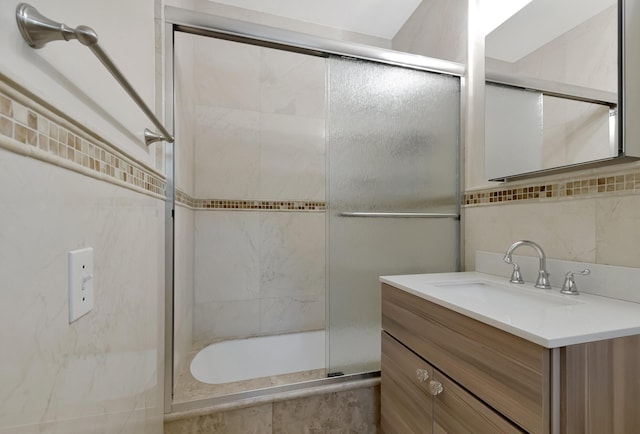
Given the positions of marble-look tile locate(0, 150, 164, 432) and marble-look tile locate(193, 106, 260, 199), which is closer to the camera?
marble-look tile locate(0, 150, 164, 432)

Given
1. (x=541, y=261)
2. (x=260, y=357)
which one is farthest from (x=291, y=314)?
(x=541, y=261)

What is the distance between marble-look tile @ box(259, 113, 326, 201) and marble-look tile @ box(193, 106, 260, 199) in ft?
0.22

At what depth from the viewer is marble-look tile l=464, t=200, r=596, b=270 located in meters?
0.98

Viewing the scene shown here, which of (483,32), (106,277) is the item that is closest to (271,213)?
(106,277)

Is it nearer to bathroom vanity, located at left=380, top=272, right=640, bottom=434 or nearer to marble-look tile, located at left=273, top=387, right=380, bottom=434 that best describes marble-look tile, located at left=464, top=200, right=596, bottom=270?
bathroom vanity, located at left=380, top=272, right=640, bottom=434

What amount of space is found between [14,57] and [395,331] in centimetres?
116

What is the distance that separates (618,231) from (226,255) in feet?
6.35

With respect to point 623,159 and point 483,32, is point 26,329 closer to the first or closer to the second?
point 623,159

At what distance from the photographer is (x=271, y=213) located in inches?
81.2

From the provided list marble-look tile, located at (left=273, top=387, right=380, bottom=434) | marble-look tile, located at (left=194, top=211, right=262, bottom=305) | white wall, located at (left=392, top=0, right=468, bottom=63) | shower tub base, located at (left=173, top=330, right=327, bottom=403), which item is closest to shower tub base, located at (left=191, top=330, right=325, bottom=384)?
shower tub base, located at (left=173, top=330, right=327, bottom=403)

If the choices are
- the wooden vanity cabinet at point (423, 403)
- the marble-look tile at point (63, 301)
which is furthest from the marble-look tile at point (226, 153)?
the wooden vanity cabinet at point (423, 403)

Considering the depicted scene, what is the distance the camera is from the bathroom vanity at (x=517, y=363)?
0.57 metres

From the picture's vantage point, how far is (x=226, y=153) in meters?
1.97

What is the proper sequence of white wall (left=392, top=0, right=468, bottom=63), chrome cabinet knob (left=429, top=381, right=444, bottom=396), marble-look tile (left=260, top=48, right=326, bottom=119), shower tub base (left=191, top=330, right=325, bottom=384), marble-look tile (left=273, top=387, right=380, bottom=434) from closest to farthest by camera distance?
1. chrome cabinet knob (left=429, top=381, right=444, bottom=396)
2. marble-look tile (left=273, top=387, right=380, bottom=434)
3. white wall (left=392, top=0, right=468, bottom=63)
4. shower tub base (left=191, top=330, right=325, bottom=384)
5. marble-look tile (left=260, top=48, right=326, bottom=119)
